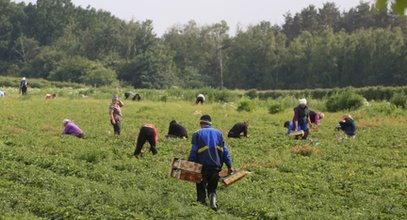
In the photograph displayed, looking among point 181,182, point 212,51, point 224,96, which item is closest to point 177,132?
point 181,182

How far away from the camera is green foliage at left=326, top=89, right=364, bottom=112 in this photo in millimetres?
38219

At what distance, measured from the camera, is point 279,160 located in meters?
16.3

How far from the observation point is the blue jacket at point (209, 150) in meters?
10.4

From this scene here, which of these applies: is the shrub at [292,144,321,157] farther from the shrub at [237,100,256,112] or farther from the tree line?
the tree line

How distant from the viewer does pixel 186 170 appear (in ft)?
33.9

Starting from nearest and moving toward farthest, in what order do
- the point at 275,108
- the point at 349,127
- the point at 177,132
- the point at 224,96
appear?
1. the point at 177,132
2. the point at 349,127
3. the point at 275,108
4. the point at 224,96

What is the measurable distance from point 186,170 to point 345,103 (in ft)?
98.3

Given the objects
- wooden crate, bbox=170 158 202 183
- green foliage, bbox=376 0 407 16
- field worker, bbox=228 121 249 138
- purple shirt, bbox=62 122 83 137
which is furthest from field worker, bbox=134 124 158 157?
green foliage, bbox=376 0 407 16

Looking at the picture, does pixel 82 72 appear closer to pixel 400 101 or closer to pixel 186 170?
pixel 400 101

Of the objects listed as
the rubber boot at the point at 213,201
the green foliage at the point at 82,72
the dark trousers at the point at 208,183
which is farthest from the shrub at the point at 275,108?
the green foliage at the point at 82,72

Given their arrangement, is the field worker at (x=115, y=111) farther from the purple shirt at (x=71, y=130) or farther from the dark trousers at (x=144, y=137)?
the dark trousers at (x=144, y=137)

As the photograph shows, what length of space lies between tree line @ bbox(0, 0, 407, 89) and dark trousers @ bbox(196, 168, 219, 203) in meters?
67.4

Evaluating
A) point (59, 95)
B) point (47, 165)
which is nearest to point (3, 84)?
point (59, 95)

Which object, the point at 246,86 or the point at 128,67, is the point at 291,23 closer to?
the point at 246,86
